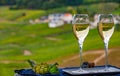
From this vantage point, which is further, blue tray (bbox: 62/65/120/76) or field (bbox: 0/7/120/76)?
field (bbox: 0/7/120/76)

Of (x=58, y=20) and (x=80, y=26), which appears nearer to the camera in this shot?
(x=80, y=26)

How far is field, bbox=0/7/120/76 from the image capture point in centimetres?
4307

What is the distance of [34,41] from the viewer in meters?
86.5

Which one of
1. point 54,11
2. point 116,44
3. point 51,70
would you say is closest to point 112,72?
point 51,70

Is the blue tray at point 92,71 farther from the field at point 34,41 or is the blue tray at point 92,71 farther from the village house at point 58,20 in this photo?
the village house at point 58,20

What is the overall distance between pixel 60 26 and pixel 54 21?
6817mm

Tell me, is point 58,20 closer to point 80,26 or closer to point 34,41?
point 34,41

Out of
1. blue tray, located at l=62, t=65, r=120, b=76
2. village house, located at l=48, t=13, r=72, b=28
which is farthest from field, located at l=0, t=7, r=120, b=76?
blue tray, located at l=62, t=65, r=120, b=76

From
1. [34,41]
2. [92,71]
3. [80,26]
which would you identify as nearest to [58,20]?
[34,41]

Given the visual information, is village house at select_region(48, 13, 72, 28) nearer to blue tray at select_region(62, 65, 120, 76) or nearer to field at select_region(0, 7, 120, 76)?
field at select_region(0, 7, 120, 76)

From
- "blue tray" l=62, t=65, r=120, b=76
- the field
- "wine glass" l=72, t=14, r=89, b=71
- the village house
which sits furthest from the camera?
the village house

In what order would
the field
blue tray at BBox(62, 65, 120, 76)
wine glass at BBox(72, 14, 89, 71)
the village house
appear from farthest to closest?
the village house
the field
wine glass at BBox(72, 14, 89, 71)
blue tray at BBox(62, 65, 120, 76)

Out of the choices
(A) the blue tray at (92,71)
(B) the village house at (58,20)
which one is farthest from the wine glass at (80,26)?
(B) the village house at (58,20)

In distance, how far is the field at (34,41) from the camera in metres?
43.1
